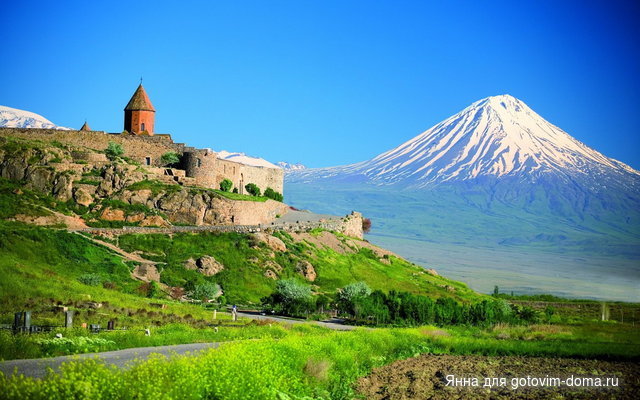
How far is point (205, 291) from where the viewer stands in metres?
43.8

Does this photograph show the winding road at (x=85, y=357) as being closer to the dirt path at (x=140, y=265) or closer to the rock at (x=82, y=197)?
the dirt path at (x=140, y=265)

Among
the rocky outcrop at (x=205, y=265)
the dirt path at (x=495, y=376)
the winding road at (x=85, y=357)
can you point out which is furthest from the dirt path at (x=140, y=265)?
the winding road at (x=85, y=357)

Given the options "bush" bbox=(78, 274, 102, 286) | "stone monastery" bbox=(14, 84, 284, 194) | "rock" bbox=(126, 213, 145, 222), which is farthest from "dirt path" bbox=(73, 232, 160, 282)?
"stone monastery" bbox=(14, 84, 284, 194)

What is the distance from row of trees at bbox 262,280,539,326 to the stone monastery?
18224 mm

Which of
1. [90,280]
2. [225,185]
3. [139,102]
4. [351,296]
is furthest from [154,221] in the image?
[139,102]

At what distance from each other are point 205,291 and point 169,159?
68.8 feet

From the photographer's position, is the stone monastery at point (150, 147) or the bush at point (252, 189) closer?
the stone monastery at point (150, 147)

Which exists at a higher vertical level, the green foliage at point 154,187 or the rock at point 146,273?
the green foliage at point 154,187

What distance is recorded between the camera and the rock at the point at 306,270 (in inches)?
2130

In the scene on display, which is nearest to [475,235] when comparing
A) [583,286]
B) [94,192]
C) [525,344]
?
[583,286]

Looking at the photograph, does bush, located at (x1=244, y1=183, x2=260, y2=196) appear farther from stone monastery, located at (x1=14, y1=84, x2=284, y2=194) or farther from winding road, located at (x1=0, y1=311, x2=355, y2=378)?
winding road, located at (x1=0, y1=311, x2=355, y2=378)

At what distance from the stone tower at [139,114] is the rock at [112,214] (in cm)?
1413

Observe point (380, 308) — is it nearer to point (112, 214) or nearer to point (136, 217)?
point (136, 217)

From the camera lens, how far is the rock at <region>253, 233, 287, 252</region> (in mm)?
55312
